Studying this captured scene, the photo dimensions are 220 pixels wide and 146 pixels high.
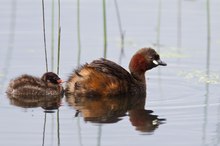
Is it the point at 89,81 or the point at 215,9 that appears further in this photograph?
the point at 215,9

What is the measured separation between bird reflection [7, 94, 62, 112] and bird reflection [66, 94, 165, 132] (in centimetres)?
19

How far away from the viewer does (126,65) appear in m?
14.1

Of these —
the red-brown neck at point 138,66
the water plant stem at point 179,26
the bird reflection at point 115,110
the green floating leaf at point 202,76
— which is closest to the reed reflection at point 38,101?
the bird reflection at point 115,110

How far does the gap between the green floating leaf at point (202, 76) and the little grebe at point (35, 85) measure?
7.16ft

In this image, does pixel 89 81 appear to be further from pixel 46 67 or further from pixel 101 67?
pixel 46 67

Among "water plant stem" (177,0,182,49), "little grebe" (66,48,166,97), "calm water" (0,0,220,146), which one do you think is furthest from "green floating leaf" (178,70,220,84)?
"water plant stem" (177,0,182,49)

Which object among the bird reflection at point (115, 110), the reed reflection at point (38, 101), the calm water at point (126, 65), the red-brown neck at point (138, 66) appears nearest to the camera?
the calm water at point (126, 65)

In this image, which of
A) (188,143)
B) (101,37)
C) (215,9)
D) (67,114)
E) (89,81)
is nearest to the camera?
(188,143)

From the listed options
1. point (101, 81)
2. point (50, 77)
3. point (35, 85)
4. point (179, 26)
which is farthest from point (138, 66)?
point (179, 26)

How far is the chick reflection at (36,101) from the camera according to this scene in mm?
11461

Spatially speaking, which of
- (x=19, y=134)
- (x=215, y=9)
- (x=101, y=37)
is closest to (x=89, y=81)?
(x=19, y=134)

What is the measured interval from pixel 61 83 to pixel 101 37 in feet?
12.2

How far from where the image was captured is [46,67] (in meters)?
12.7

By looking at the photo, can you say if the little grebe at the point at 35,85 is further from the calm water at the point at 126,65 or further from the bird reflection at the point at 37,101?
the calm water at the point at 126,65
